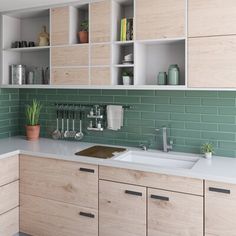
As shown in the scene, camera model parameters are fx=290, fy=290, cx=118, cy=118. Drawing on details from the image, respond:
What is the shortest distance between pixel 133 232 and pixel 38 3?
89.3 inches

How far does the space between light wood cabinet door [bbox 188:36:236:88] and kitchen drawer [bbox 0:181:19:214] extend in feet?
6.00

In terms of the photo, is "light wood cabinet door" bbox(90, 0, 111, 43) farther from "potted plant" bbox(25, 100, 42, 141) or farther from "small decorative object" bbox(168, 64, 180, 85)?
"potted plant" bbox(25, 100, 42, 141)

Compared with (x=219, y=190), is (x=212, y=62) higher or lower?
higher

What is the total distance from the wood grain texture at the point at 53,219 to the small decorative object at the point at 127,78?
3.83 ft

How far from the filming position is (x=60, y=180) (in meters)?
2.55

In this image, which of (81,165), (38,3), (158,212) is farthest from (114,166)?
(38,3)

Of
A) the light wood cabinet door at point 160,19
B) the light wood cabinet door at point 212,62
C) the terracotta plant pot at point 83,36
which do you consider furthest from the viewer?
the terracotta plant pot at point 83,36

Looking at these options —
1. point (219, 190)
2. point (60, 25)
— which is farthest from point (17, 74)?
point (219, 190)

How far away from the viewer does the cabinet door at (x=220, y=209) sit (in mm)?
1950

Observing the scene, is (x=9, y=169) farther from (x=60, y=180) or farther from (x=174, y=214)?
(x=174, y=214)

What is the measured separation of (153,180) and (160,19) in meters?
1.30

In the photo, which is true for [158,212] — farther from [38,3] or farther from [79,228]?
[38,3]

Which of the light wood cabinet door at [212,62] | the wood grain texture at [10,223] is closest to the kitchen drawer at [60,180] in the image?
the wood grain texture at [10,223]

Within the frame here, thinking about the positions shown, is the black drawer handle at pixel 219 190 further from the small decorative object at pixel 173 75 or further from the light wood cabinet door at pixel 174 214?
the small decorative object at pixel 173 75
